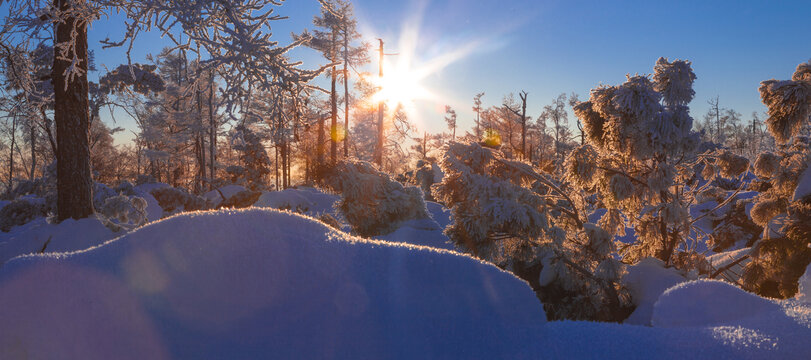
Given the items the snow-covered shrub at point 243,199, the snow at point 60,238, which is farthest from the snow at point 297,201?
the snow at point 60,238

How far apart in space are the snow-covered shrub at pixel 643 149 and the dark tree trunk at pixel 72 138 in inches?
289

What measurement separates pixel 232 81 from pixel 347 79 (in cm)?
2312

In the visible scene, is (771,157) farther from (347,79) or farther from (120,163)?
(120,163)

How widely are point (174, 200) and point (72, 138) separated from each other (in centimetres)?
671

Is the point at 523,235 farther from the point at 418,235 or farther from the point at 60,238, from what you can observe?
the point at 60,238

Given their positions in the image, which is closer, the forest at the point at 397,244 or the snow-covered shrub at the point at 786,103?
the forest at the point at 397,244

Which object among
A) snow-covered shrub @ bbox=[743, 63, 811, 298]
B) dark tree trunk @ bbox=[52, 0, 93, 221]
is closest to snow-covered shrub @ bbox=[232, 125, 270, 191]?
dark tree trunk @ bbox=[52, 0, 93, 221]

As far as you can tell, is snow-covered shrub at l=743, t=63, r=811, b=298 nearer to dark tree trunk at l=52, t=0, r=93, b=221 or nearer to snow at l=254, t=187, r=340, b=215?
dark tree trunk at l=52, t=0, r=93, b=221

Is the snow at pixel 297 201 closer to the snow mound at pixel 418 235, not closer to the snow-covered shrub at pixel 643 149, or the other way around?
the snow mound at pixel 418 235

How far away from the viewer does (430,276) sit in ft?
5.50

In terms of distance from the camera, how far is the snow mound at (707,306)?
2133mm

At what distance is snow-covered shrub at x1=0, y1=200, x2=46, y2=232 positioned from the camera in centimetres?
872

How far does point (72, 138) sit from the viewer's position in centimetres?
604

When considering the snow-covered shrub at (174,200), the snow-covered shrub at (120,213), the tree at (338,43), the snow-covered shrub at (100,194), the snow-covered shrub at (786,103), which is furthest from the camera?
the tree at (338,43)
